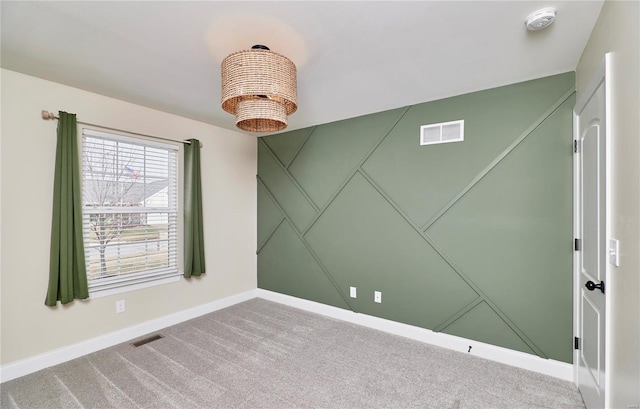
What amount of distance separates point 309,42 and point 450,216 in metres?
2.09

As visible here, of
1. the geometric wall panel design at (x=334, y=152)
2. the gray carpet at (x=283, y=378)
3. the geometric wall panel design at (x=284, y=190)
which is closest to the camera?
the gray carpet at (x=283, y=378)

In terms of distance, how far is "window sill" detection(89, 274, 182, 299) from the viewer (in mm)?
2908

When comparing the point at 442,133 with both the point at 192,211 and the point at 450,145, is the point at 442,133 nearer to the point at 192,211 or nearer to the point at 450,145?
the point at 450,145

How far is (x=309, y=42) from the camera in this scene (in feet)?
6.49

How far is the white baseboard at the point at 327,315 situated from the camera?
7.93 ft

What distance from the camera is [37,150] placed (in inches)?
101

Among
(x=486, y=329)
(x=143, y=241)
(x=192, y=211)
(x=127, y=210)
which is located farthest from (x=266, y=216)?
(x=486, y=329)

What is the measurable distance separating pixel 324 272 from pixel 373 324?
88cm

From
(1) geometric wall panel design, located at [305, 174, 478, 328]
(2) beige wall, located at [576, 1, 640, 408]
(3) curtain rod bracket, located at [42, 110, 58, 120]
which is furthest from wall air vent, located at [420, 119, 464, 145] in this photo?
(3) curtain rod bracket, located at [42, 110, 58, 120]

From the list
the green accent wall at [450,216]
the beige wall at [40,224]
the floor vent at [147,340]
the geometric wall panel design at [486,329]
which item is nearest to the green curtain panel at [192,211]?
the beige wall at [40,224]

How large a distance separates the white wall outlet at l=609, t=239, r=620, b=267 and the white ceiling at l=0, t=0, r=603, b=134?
51.7 inches

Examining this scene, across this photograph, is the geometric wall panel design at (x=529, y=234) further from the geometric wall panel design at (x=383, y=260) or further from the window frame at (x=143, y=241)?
the window frame at (x=143, y=241)

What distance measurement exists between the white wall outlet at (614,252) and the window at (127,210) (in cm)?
395

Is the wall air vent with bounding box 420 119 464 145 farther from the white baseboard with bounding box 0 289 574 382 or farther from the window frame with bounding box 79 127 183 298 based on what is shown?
the window frame with bounding box 79 127 183 298
